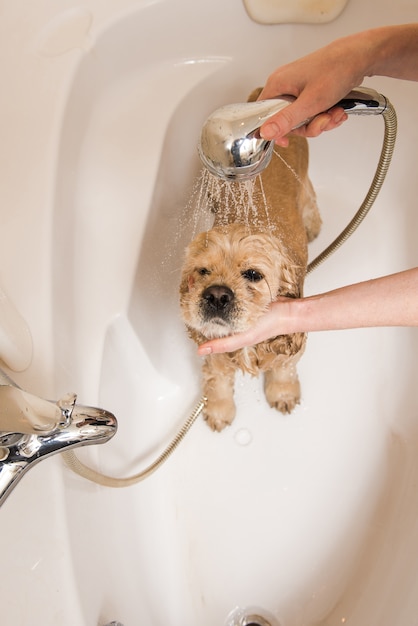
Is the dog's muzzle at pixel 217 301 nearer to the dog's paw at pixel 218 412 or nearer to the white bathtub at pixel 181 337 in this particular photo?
the white bathtub at pixel 181 337

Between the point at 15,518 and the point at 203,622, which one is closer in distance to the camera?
the point at 15,518

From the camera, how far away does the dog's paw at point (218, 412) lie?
1485mm

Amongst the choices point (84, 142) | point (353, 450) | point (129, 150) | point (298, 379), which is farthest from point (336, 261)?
point (84, 142)

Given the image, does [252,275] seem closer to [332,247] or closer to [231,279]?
[231,279]

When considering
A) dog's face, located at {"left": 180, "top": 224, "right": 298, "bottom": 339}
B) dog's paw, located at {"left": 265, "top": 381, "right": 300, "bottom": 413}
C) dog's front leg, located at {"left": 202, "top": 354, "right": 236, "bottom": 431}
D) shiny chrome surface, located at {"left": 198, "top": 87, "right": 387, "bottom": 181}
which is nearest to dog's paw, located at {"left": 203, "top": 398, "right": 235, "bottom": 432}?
dog's front leg, located at {"left": 202, "top": 354, "right": 236, "bottom": 431}

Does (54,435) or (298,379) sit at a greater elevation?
(298,379)

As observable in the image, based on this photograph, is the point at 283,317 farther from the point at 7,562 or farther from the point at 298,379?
the point at 7,562

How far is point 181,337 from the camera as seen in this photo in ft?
5.12

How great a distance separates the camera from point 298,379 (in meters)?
1.58

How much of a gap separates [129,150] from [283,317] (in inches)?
30.8

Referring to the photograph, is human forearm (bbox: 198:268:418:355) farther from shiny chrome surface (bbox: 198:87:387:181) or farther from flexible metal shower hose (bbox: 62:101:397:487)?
flexible metal shower hose (bbox: 62:101:397:487)

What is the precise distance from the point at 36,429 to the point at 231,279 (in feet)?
1.87

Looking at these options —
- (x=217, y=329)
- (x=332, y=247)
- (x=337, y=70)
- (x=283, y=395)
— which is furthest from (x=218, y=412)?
(x=337, y=70)

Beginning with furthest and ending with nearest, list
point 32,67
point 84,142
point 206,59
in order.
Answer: point 206,59 < point 84,142 < point 32,67
